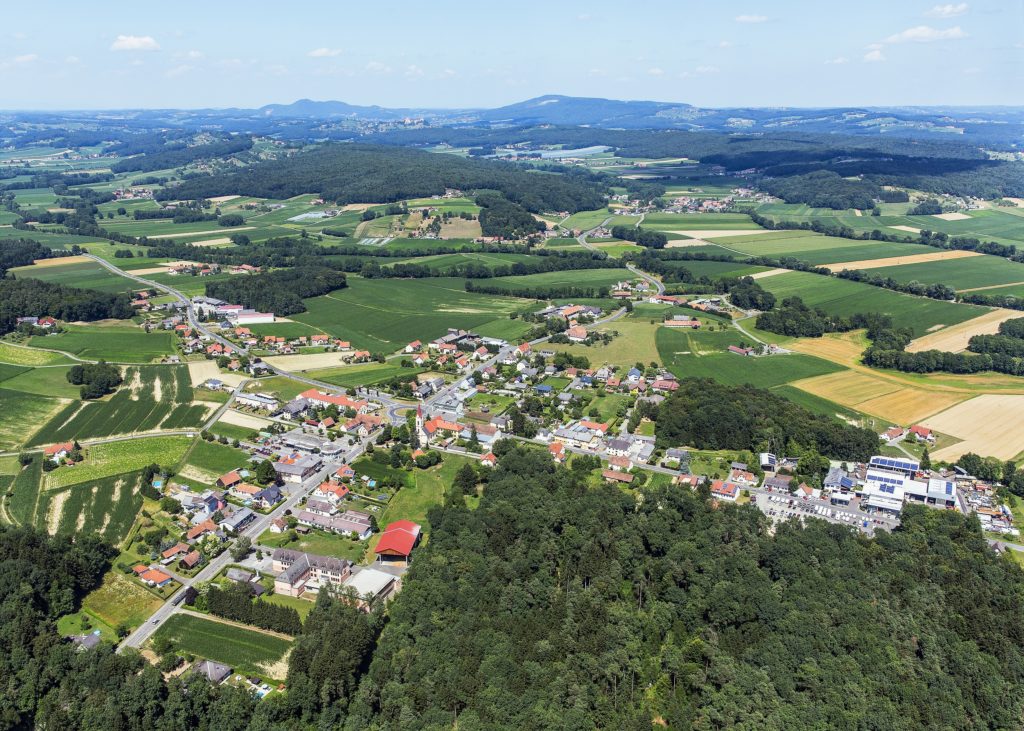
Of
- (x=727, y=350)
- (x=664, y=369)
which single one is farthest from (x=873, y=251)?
(x=664, y=369)

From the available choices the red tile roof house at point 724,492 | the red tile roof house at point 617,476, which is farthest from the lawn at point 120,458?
the red tile roof house at point 724,492

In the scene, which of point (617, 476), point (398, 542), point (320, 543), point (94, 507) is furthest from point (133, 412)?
point (617, 476)

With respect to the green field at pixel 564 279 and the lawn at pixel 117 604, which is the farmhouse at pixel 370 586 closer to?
the lawn at pixel 117 604

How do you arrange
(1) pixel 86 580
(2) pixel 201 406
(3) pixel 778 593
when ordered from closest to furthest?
1. (3) pixel 778 593
2. (1) pixel 86 580
3. (2) pixel 201 406

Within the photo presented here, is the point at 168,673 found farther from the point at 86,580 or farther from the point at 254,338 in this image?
the point at 254,338

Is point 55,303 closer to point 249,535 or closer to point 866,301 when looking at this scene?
point 249,535

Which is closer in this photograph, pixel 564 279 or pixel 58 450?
pixel 58 450
